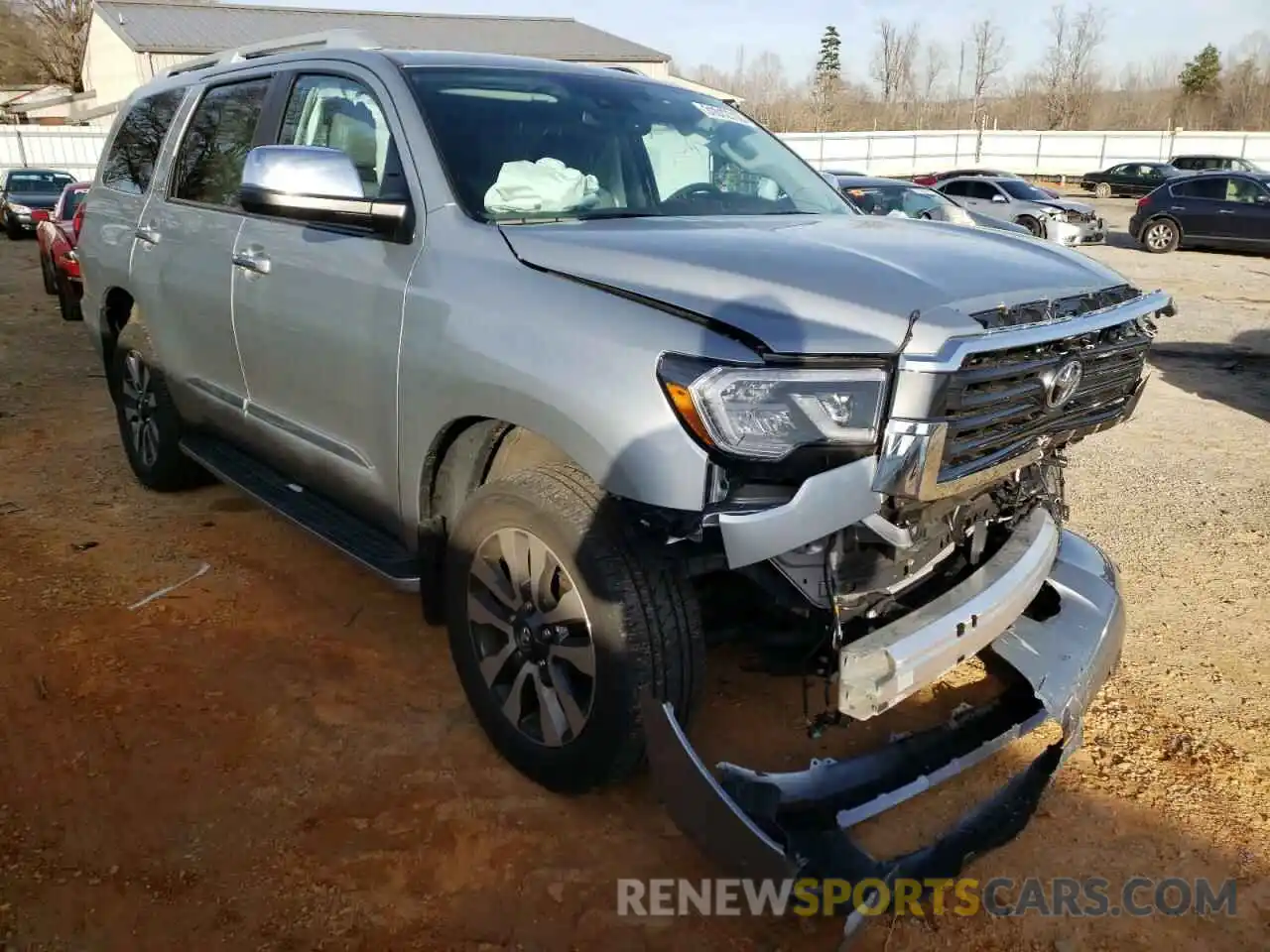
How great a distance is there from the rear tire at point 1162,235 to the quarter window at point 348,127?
19882 millimetres

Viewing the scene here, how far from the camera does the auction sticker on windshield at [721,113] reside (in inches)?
152

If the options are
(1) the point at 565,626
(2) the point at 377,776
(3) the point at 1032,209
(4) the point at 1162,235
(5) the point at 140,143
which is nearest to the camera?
(1) the point at 565,626

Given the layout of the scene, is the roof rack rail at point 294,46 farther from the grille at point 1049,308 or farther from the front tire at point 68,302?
the front tire at point 68,302

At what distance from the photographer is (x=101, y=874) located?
2.53m

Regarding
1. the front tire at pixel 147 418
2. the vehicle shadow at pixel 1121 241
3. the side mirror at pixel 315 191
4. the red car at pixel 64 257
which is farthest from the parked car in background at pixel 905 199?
the side mirror at pixel 315 191

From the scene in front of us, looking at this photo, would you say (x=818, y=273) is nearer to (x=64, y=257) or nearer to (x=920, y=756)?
(x=920, y=756)

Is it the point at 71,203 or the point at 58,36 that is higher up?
the point at 58,36

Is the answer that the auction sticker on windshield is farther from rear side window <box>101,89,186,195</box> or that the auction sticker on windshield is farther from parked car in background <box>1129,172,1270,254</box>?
parked car in background <box>1129,172,1270,254</box>

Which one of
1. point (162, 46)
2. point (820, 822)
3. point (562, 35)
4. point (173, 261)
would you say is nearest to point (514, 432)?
point (820, 822)

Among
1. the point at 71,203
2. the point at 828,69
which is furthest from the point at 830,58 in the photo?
Answer: the point at 71,203

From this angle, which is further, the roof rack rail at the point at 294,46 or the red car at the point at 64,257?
the red car at the point at 64,257

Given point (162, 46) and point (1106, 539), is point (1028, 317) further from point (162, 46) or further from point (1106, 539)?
point (162, 46)

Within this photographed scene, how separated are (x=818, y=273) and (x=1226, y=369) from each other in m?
8.18

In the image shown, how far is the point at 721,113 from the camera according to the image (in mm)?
3947
